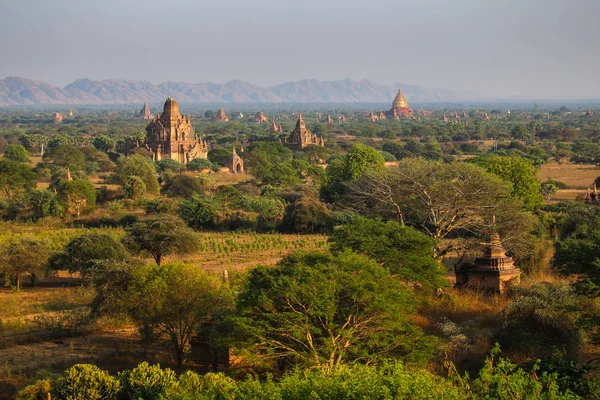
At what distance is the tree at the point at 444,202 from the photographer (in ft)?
78.4

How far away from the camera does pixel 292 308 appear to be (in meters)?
14.1

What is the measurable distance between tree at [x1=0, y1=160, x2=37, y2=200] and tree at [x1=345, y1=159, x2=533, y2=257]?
96.0 ft

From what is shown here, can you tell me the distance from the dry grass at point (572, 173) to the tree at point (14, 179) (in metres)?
37.8

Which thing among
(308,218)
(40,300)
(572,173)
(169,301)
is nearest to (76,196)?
(308,218)

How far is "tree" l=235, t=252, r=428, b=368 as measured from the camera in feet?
45.8

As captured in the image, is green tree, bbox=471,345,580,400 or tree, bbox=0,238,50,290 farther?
tree, bbox=0,238,50,290

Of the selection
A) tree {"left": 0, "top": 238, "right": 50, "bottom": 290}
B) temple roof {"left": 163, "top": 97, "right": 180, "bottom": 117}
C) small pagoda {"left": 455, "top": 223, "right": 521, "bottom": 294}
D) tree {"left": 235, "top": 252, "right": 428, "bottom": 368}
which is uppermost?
temple roof {"left": 163, "top": 97, "right": 180, "bottom": 117}

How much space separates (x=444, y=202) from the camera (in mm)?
24234

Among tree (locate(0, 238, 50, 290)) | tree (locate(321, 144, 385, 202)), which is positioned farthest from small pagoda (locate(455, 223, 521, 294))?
tree (locate(321, 144, 385, 202))

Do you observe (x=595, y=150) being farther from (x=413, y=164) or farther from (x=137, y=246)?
(x=137, y=246)

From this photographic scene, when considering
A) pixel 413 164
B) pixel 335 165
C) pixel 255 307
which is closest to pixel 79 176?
pixel 335 165

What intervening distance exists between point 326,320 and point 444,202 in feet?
36.5

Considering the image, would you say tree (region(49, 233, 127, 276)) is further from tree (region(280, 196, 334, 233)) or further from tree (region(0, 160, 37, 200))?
tree (region(0, 160, 37, 200))

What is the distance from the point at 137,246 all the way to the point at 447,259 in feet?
37.8
